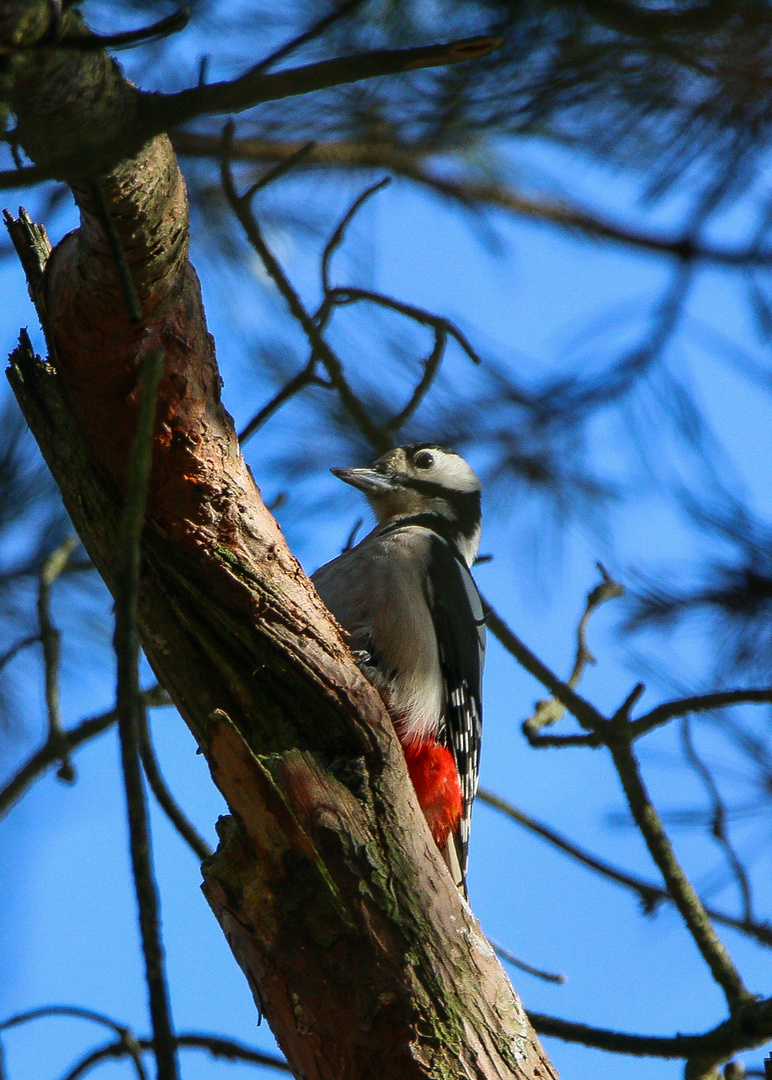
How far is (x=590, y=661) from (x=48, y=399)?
2207mm

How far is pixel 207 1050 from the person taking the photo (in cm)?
325

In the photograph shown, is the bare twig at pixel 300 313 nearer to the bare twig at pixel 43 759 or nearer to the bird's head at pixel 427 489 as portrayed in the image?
the bird's head at pixel 427 489

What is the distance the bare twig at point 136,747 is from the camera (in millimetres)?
1130

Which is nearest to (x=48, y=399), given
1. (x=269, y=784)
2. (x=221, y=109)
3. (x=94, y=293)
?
(x=94, y=293)

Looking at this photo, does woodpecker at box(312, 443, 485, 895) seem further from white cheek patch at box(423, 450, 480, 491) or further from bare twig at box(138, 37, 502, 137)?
bare twig at box(138, 37, 502, 137)

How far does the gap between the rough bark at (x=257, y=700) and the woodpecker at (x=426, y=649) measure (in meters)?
0.77

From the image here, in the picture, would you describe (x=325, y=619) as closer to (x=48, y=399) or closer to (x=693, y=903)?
(x=48, y=399)

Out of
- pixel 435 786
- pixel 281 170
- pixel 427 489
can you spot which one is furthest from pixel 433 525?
pixel 281 170

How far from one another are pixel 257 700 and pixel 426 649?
104cm

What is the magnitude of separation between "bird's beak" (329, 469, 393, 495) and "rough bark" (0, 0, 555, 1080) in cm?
163

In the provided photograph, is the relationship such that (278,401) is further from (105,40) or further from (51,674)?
(105,40)

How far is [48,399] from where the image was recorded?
2.49 meters

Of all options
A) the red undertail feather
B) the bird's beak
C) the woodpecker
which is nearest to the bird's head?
the bird's beak

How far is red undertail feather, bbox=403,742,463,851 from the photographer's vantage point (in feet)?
→ 10.8
